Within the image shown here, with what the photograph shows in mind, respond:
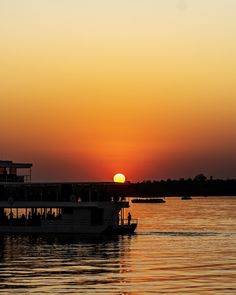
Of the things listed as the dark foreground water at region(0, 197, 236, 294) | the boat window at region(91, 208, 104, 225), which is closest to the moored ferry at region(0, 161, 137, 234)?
the boat window at region(91, 208, 104, 225)

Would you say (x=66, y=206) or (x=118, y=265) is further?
(x=66, y=206)

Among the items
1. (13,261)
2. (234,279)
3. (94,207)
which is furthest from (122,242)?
(234,279)

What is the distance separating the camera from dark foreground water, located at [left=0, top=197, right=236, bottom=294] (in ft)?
219

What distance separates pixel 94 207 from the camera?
4889 inches

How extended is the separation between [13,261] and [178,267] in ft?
54.1

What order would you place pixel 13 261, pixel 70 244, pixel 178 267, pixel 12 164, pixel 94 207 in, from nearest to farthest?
pixel 178 267, pixel 13 261, pixel 70 244, pixel 94 207, pixel 12 164

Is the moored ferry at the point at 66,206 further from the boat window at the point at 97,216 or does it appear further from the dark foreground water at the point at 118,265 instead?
the dark foreground water at the point at 118,265

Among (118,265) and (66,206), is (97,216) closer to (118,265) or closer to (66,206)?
(66,206)

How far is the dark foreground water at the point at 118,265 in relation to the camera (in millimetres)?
66812

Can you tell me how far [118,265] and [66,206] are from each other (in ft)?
134

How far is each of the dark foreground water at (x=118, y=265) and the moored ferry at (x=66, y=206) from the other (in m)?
3.07

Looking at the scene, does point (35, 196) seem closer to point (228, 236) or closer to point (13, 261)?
point (228, 236)

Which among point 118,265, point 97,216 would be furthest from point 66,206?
point 118,265

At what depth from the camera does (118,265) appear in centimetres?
8400
